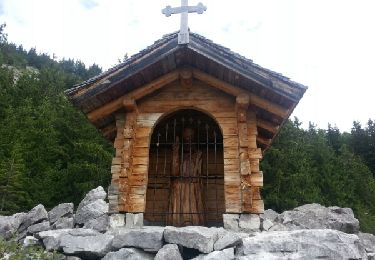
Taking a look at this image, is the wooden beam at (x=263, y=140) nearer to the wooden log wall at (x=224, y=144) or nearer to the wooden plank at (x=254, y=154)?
the wooden log wall at (x=224, y=144)

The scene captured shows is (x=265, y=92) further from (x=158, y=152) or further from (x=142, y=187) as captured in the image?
(x=158, y=152)

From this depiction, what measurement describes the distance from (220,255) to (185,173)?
110 inches

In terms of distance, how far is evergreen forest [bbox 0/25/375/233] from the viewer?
81.2 ft

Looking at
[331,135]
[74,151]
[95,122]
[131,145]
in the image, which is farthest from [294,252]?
[331,135]

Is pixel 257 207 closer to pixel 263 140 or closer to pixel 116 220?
pixel 116 220

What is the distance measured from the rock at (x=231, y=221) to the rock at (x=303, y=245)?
485 millimetres

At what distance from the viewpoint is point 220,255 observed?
5.40 meters

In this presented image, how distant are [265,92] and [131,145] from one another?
2.36m

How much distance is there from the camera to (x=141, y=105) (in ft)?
24.1

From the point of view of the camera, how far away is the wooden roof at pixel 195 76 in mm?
6680

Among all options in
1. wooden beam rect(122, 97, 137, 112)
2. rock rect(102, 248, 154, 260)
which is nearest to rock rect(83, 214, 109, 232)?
rock rect(102, 248, 154, 260)

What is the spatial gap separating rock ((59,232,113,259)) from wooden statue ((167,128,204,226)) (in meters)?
1.69

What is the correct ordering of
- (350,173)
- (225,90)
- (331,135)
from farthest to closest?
(331,135) → (350,173) → (225,90)

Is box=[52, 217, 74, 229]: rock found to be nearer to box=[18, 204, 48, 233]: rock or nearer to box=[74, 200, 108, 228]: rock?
box=[74, 200, 108, 228]: rock
